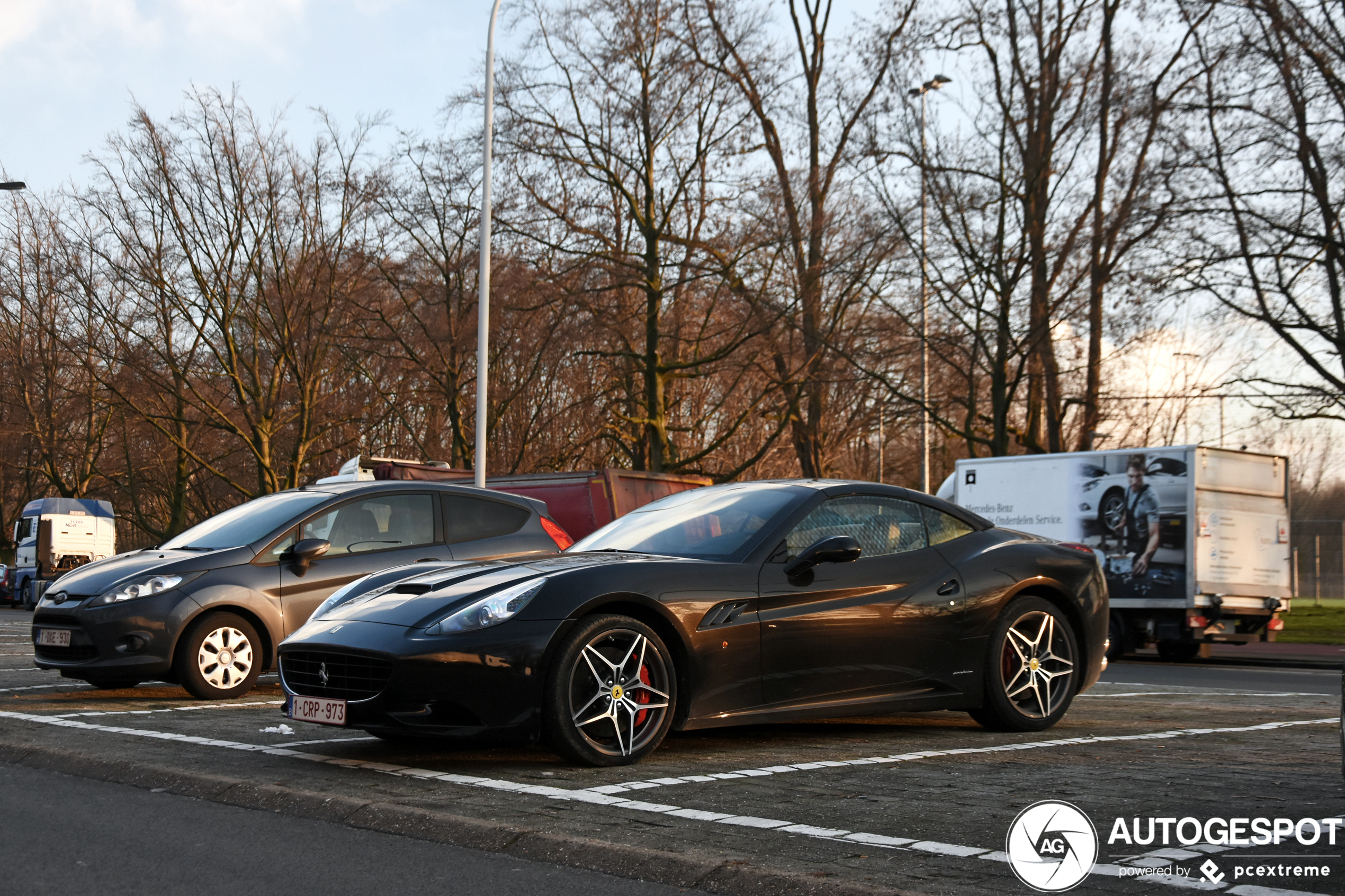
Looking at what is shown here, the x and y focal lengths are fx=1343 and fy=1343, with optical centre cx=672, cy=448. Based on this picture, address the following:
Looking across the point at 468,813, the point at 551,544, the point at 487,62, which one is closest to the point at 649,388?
the point at 487,62

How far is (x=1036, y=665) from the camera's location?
743 centimetres

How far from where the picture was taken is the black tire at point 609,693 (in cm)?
568

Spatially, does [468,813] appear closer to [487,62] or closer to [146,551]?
[146,551]

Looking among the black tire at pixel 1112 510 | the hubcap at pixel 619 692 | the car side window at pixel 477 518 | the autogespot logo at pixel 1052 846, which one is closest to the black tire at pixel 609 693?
the hubcap at pixel 619 692

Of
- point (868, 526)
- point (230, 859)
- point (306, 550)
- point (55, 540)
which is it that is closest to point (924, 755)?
point (868, 526)

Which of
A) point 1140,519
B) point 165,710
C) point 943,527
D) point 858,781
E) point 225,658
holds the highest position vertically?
point 1140,519

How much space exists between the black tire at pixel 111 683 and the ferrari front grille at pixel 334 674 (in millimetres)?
3419

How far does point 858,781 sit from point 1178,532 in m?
14.2

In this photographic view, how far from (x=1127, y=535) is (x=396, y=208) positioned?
2003 centimetres

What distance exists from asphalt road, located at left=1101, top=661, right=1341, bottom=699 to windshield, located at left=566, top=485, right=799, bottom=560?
21.2 ft

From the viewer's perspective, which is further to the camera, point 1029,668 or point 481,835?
point 1029,668

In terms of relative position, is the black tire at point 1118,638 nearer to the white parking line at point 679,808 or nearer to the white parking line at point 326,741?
the white parking line at point 679,808

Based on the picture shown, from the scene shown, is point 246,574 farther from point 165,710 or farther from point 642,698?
point 642,698

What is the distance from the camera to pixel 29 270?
42469mm
